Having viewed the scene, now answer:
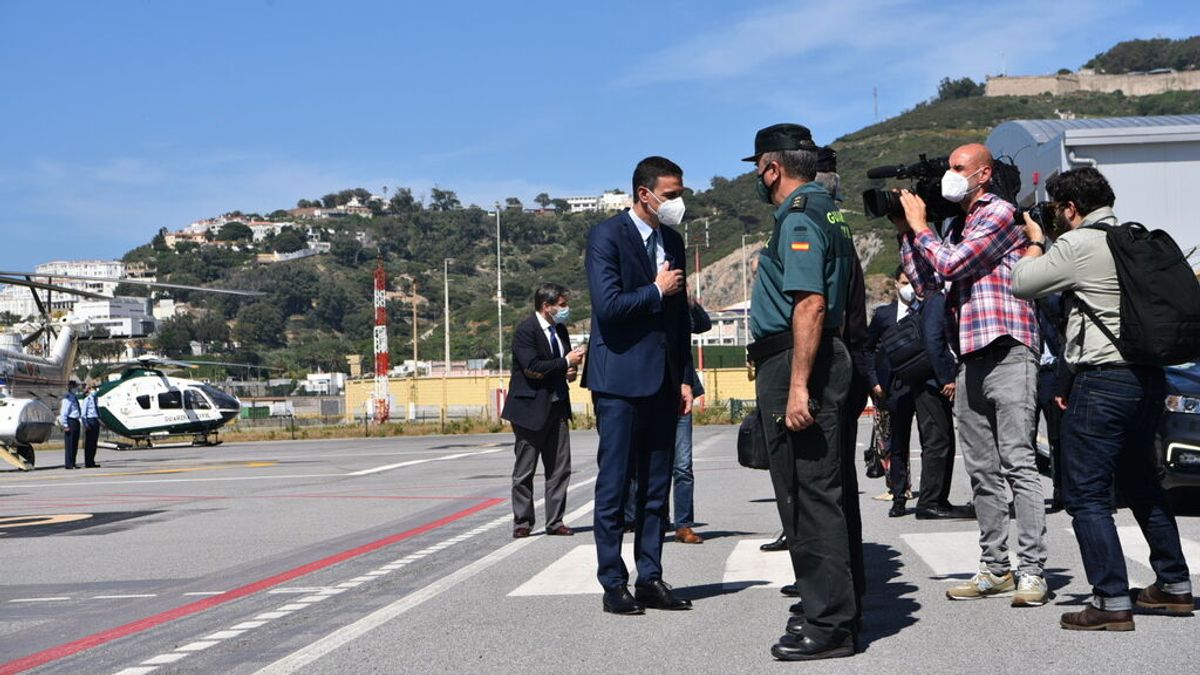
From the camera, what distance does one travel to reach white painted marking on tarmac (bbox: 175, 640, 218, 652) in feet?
20.0

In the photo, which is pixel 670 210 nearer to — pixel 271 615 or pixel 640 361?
pixel 640 361

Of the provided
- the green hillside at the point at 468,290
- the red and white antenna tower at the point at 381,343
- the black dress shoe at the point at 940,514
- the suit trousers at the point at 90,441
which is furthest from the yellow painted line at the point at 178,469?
the green hillside at the point at 468,290

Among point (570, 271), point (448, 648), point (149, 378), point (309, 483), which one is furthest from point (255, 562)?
point (570, 271)

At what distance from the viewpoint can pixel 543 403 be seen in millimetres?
10992

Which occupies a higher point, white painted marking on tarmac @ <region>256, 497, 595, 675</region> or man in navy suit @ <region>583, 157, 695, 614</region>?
man in navy suit @ <region>583, 157, 695, 614</region>

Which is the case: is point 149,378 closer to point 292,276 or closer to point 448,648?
point 448,648

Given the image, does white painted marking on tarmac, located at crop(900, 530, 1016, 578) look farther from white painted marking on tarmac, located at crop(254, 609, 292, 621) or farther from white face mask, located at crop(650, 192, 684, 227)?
white painted marking on tarmac, located at crop(254, 609, 292, 621)

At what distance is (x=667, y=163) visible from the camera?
7.27 metres

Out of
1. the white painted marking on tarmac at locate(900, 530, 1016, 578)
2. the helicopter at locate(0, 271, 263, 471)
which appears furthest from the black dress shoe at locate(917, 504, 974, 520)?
the helicopter at locate(0, 271, 263, 471)

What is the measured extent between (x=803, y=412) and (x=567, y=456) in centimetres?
570

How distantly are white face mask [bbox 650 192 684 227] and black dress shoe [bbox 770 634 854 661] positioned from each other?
237cm

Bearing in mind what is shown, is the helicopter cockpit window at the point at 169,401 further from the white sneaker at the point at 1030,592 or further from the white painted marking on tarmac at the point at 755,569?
the white sneaker at the point at 1030,592

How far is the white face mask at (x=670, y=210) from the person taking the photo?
7.07m

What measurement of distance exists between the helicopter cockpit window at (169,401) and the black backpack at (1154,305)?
129ft
